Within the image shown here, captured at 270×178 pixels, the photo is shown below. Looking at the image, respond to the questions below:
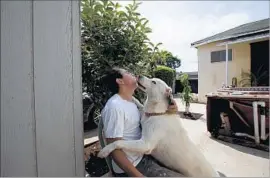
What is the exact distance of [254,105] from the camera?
56.6 inches

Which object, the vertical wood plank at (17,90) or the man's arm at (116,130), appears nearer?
the vertical wood plank at (17,90)

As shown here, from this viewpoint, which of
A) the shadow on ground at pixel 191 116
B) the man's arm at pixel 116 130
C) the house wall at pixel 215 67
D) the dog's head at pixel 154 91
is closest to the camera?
the man's arm at pixel 116 130

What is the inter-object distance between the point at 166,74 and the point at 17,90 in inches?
28.7

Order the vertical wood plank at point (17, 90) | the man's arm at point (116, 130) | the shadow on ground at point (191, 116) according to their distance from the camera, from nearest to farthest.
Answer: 1. the vertical wood plank at point (17, 90)
2. the man's arm at point (116, 130)
3. the shadow on ground at point (191, 116)

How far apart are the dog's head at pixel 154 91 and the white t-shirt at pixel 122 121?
9cm

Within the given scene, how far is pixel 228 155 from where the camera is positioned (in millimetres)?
1391

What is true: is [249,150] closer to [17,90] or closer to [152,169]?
[152,169]

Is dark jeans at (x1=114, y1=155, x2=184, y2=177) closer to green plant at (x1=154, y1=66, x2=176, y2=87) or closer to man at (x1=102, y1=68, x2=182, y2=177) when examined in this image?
man at (x1=102, y1=68, x2=182, y2=177)

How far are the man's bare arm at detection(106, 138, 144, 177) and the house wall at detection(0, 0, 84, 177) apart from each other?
0.15m

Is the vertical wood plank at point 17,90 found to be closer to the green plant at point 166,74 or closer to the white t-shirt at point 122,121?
the white t-shirt at point 122,121

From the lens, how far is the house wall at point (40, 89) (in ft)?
2.42

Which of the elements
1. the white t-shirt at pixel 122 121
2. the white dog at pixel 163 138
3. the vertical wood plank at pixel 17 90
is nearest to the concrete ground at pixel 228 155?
the white dog at pixel 163 138

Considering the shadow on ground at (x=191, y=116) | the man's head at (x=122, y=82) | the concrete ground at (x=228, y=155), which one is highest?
the man's head at (x=122, y=82)

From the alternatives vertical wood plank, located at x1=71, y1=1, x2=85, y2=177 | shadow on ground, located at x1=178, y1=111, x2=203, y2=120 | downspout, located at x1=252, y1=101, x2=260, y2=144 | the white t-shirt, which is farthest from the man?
downspout, located at x1=252, y1=101, x2=260, y2=144
